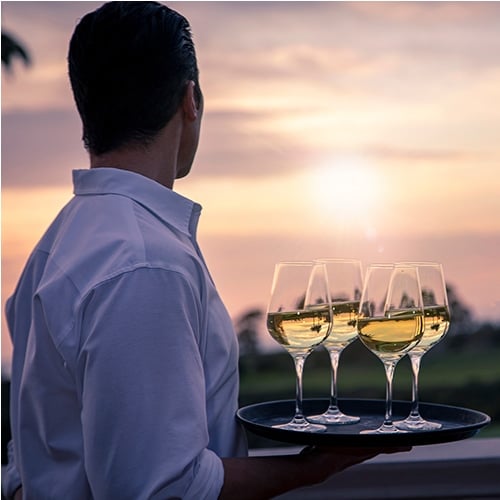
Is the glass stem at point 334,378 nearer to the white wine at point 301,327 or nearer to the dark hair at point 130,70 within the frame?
the white wine at point 301,327

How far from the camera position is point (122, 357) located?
3.11 feet

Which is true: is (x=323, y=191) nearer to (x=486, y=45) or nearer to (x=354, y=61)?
(x=354, y=61)

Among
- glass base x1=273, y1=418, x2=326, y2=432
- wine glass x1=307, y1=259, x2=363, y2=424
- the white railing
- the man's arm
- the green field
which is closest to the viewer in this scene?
the man's arm

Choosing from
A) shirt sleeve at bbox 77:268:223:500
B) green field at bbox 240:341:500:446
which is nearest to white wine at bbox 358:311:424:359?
shirt sleeve at bbox 77:268:223:500

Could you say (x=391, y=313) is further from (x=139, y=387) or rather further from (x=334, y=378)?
(x=139, y=387)

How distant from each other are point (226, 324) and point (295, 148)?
4.44 meters

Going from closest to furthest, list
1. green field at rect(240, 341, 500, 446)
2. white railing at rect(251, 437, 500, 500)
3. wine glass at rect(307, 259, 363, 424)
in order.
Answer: wine glass at rect(307, 259, 363, 424) → white railing at rect(251, 437, 500, 500) → green field at rect(240, 341, 500, 446)

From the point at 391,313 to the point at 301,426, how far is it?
20 centimetres

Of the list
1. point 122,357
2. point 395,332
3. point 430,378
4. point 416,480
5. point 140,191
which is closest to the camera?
point 122,357

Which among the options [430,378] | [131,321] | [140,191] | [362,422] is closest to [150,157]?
[140,191]

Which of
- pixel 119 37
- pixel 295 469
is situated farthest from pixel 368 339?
pixel 119 37

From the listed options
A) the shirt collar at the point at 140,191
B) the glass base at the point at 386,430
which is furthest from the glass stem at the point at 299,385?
the shirt collar at the point at 140,191

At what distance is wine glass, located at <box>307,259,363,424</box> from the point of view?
1.30m

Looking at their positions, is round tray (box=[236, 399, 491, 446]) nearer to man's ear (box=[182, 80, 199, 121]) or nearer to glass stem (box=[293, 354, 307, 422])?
glass stem (box=[293, 354, 307, 422])
